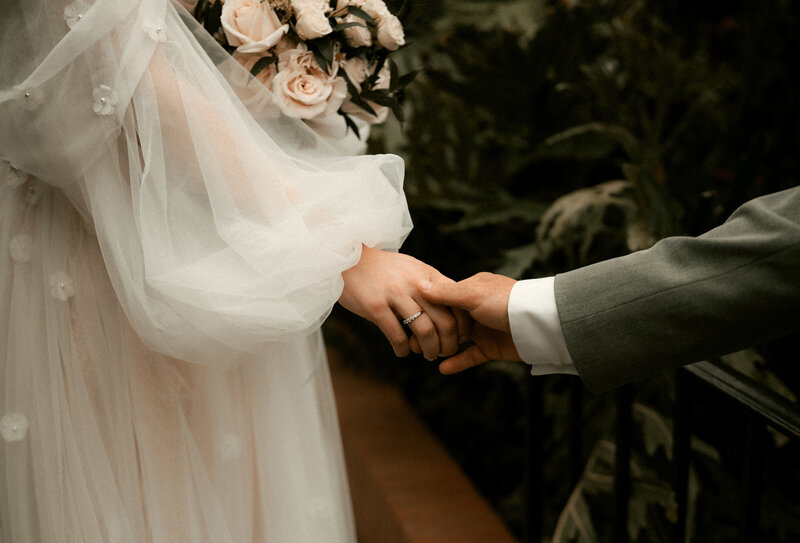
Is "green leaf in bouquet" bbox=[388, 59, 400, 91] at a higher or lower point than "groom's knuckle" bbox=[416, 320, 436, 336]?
higher

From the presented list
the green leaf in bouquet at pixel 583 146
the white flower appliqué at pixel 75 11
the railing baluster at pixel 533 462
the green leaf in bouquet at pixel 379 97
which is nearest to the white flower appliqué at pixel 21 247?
the white flower appliqué at pixel 75 11

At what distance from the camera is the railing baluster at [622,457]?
1.33 metres

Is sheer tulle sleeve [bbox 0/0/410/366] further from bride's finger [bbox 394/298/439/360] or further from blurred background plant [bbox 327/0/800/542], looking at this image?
blurred background plant [bbox 327/0/800/542]

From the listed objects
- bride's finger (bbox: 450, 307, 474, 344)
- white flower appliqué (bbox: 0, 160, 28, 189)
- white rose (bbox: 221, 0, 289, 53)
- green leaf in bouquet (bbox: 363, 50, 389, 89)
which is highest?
white rose (bbox: 221, 0, 289, 53)

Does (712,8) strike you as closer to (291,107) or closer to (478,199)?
(478,199)

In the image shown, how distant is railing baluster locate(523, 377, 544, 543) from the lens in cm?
151

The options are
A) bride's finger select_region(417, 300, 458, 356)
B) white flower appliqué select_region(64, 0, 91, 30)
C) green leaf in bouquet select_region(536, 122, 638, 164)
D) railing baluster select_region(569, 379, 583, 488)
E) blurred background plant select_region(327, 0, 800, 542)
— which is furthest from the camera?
green leaf in bouquet select_region(536, 122, 638, 164)

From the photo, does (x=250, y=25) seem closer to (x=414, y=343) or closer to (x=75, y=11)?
(x=75, y=11)

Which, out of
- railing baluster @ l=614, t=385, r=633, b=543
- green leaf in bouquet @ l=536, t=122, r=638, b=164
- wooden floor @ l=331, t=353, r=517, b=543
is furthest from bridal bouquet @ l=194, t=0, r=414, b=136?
wooden floor @ l=331, t=353, r=517, b=543

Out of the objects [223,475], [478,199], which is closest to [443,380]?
[478,199]

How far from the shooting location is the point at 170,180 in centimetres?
98

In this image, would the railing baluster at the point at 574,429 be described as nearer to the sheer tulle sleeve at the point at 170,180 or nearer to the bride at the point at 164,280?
the bride at the point at 164,280

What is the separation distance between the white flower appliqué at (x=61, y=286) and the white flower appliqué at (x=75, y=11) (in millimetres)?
317

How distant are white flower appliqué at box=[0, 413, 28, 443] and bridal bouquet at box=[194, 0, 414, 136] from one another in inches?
21.3
